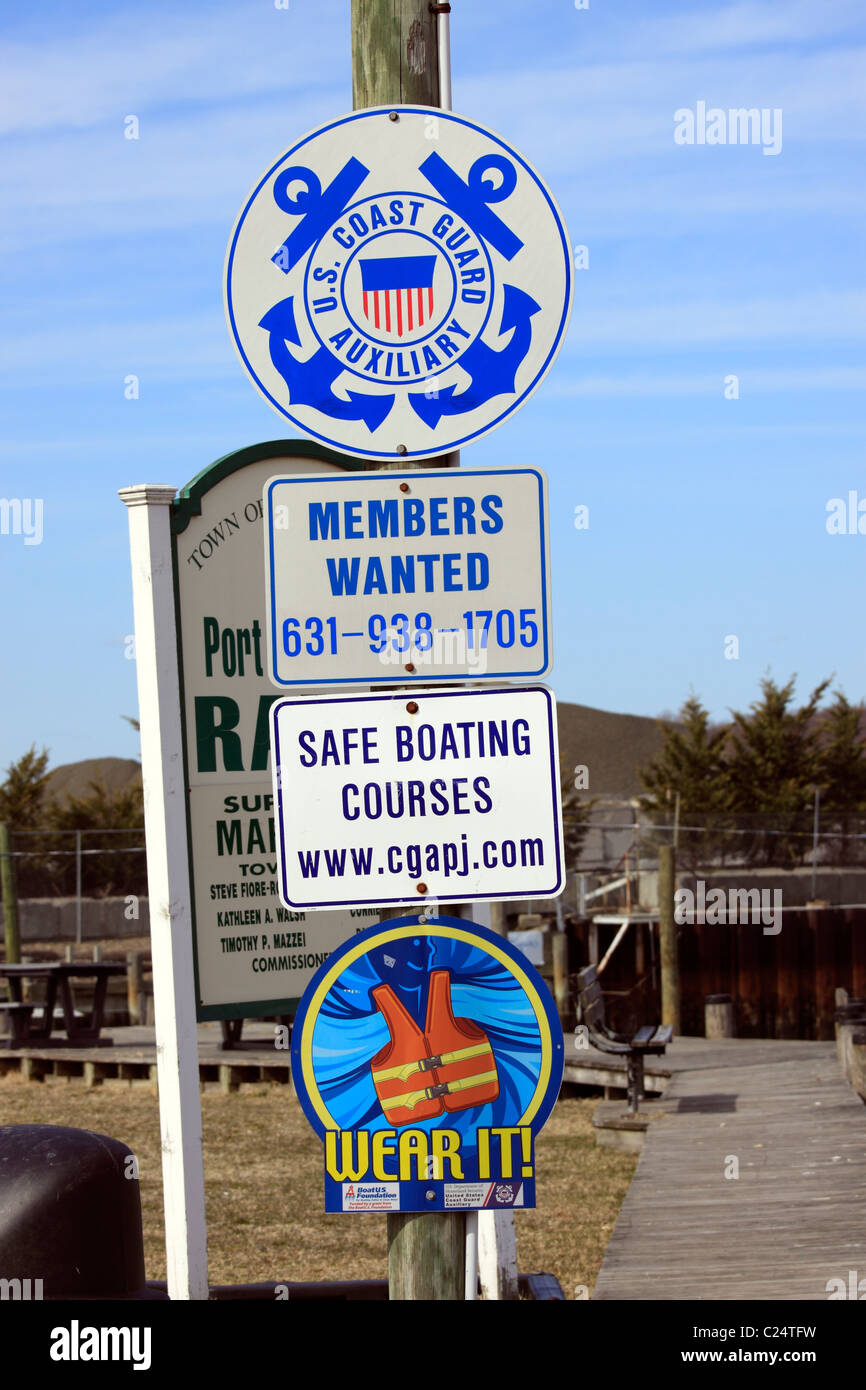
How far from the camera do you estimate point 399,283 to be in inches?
121

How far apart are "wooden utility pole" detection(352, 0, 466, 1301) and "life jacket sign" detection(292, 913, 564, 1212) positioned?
9cm

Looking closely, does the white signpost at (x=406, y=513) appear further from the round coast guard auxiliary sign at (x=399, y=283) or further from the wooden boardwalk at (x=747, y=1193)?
the wooden boardwalk at (x=747, y=1193)

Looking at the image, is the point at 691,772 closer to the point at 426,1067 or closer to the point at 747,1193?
the point at 747,1193

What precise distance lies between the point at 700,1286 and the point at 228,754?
406cm

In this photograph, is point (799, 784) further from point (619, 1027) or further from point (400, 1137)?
point (400, 1137)

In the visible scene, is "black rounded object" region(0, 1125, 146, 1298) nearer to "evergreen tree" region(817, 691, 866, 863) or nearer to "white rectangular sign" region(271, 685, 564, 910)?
"white rectangular sign" region(271, 685, 564, 910)

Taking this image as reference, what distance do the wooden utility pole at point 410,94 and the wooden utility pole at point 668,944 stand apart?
63.1 ft

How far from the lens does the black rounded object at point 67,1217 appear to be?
421 centimetres

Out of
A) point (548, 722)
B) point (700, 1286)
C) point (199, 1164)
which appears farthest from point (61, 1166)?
point (700, 1286)

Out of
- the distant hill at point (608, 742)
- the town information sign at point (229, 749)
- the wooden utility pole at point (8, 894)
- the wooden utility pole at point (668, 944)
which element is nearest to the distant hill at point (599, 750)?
the distant hill at point (608, 742)

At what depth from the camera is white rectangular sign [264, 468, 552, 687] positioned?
3.02 metres

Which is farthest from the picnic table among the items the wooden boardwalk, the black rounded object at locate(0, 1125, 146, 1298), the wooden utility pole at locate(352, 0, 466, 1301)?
the wooden utility pole at locate(352, 0, 466, 1301)

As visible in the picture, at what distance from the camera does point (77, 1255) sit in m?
4.25
